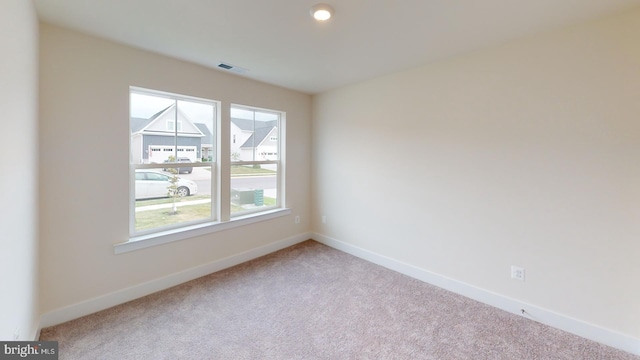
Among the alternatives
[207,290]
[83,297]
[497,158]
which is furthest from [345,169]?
[83,297]

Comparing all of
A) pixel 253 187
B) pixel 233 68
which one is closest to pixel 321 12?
pixel 233 68

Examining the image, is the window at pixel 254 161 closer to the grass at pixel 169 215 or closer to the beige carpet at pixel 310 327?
the grass at pixel 169 215

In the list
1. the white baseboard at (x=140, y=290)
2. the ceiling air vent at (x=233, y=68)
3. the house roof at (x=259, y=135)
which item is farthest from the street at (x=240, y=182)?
the ceiling air vent at (x=233, y=68)

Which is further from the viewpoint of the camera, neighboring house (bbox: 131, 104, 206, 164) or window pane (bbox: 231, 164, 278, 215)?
window pane (bbox: 231, 164, 278, 215)

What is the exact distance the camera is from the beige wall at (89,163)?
205 centimetres

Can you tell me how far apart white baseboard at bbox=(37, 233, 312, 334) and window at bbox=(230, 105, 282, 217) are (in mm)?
593

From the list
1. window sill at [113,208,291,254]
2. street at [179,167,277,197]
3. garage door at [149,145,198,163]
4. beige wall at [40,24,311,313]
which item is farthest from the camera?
street at [179,167,277,197]

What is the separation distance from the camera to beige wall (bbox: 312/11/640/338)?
1.86 meters

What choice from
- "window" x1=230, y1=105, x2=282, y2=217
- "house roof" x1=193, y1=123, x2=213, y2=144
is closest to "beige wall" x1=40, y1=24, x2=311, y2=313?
"house roof" x1=193, y1=123, x2=213, y2=144

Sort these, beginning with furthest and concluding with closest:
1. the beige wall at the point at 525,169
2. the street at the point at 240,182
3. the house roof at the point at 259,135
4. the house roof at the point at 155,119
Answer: the house roof at the point at 259,135, the street at the point at 240,182, the house roof at the point at 155,119, the beige wall at the point at 525,169

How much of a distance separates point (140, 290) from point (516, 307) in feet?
11.7

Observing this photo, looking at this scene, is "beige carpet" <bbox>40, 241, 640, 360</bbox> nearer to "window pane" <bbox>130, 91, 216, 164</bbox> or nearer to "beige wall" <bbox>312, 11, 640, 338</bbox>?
"beige wall" <bbox>312, 11, 640, 338</bbox>

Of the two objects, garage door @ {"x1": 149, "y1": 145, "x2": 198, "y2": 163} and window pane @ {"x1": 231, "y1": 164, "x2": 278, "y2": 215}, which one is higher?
garage door @ {"x1": 149, "y1": 145, "x2": 198, "y2": 163}

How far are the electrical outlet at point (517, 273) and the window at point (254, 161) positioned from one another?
2991mm
